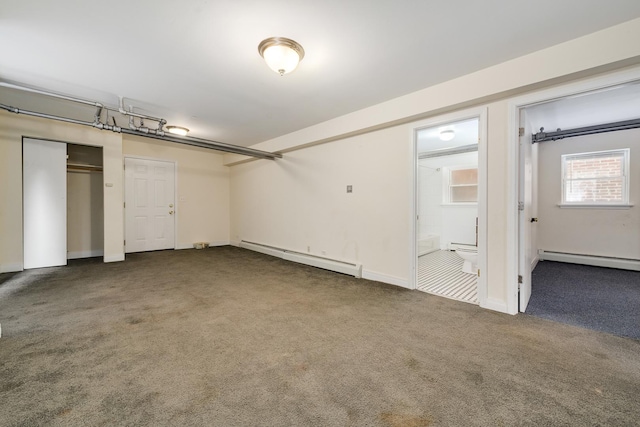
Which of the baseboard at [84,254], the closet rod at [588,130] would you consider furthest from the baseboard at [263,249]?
the closet rod at [588,130]

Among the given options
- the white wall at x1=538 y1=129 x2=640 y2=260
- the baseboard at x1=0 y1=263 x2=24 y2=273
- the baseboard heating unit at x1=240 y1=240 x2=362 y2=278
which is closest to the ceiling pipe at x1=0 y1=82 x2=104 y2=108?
the baseboard at x1=0 y1=263 x2=24 y2=273

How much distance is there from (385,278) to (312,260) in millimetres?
1448

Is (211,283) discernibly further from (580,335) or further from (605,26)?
(605,26)

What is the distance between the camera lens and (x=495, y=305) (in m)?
2.68

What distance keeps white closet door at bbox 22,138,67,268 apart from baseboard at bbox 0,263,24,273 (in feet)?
0.26

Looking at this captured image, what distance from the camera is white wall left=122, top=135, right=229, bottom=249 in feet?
20.4

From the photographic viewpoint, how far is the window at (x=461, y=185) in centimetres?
598

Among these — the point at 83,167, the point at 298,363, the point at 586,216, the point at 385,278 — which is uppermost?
the point at 83,167

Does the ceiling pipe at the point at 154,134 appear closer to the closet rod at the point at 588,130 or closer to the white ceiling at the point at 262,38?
the white ceiling at the point at 262,38

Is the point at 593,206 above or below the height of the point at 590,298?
above

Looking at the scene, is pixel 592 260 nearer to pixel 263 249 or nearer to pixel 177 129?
pixel 263 249

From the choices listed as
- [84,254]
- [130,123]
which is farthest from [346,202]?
[84,254]

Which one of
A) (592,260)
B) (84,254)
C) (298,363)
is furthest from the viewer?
(84,254)

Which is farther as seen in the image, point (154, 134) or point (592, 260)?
point (592, 260)
